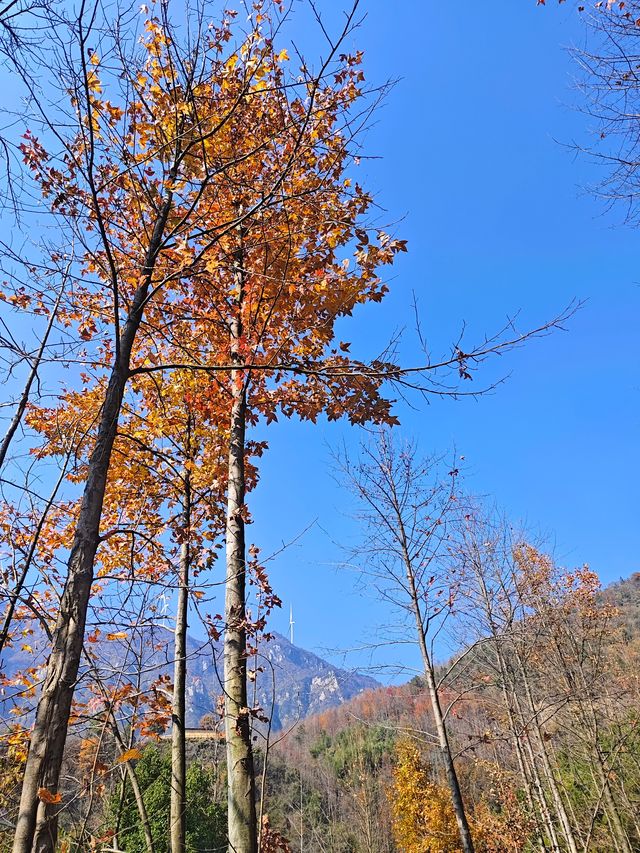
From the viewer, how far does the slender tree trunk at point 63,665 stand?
5.50 ft

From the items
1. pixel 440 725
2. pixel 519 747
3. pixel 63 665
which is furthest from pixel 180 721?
pixel 519 747

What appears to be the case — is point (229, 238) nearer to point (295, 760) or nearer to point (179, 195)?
point (179, 195)

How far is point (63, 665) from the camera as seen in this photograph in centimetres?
191

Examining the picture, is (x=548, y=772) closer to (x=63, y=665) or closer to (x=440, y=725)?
(x=440, y=725)

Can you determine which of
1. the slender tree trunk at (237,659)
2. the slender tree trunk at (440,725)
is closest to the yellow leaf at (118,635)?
the slender tree trunk at (237,659)

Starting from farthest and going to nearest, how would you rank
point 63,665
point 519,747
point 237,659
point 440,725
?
point 519,747, point 440,725, point 237,659, point 63,665

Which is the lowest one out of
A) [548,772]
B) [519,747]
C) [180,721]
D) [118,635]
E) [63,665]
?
[548,772]

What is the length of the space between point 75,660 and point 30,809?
1.55ft

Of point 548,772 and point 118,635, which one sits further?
point 548,772

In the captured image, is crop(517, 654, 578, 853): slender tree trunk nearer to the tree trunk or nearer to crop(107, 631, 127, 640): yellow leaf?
crop(107, 631, 127, 640): yellow leaf

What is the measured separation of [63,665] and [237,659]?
172cm

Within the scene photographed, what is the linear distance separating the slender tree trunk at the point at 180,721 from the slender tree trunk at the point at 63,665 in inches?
70.3

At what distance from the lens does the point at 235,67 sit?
11.1 ft

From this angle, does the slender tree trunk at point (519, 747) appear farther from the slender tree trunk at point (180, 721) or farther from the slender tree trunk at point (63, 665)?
the slender tree trunk at point (63, 665)
